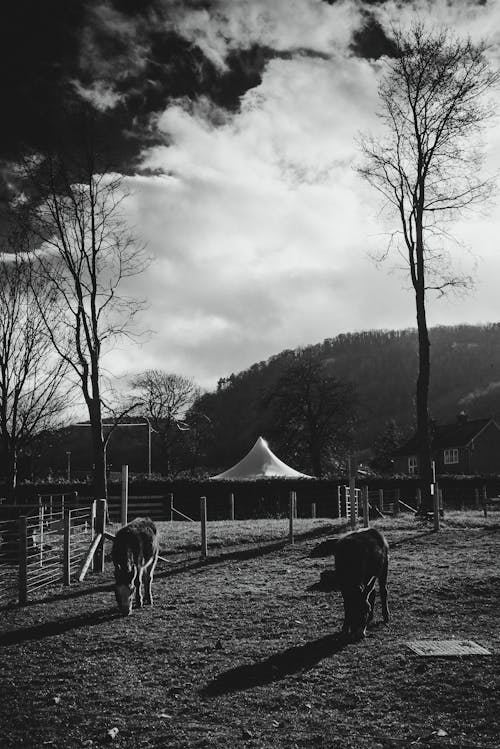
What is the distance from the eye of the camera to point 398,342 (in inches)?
6053

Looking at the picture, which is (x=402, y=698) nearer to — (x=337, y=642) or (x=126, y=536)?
(x=337, y=642)

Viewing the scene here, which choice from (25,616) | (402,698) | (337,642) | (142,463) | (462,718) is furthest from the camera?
(142,463)

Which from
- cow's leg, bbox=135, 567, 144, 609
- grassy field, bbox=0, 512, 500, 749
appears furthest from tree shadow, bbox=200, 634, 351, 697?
cow's leg, bbox=135, 567, 144, 609

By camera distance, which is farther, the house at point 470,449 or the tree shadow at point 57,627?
the house at point 470,449

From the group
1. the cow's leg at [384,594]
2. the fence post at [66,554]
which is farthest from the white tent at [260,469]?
the cow's leg at [384,594]

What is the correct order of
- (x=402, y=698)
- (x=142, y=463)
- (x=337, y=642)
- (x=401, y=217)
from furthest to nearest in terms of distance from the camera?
(x=142, y=463) < (x=401, y=217) < (x=337, y=642) < (x=402, y=698)

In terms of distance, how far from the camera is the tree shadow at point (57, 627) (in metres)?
8.55

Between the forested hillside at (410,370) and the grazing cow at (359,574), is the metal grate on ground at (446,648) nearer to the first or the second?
the grazing cow at (359,574)

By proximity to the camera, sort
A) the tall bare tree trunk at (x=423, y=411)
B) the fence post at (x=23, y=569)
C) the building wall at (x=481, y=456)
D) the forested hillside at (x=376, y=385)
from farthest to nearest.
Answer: the forested hillside at (x=376, y=385)
the building wall at (x=481, y=456)
the tall bare tree trunk at (x=423, y=411)
the fence post at (x=23, y=569)

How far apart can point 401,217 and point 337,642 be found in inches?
668

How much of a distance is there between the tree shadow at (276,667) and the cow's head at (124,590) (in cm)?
325

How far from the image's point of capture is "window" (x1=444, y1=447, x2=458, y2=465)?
6638 centimetres

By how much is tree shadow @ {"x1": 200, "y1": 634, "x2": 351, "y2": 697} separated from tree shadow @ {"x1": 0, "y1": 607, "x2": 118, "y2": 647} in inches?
131

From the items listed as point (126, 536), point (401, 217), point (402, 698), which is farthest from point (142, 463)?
point (402, 698)
